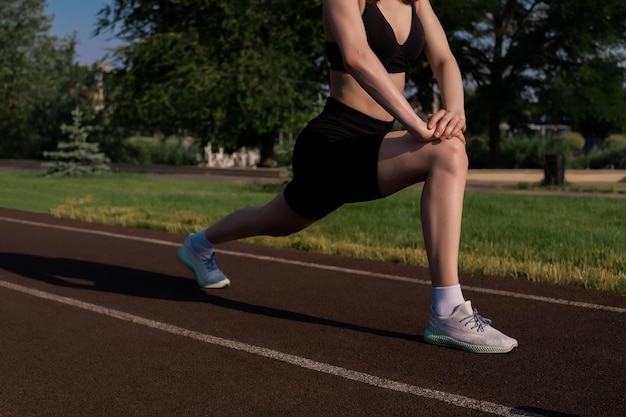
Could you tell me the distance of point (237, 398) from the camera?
11.0ft

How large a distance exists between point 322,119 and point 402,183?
588mm

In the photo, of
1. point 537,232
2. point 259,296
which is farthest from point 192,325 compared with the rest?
point 537,232

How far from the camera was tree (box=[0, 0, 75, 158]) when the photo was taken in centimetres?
4441

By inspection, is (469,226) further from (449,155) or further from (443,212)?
(449,155)

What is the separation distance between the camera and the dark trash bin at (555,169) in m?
19.8

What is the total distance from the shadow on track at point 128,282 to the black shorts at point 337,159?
0.85 metres

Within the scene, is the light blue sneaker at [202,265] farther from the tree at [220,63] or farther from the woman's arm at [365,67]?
the tree at [220,63]

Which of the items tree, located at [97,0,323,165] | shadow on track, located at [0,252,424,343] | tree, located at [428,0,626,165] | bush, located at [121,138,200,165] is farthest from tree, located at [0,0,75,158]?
shadow on track, located at [0,252,424,343]

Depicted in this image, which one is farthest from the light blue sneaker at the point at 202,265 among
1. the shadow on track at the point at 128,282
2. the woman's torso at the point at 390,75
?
the woman's torso at the point at 390,75

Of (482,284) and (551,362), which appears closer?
(551,362)

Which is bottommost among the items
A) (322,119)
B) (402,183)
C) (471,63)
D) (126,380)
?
(126,380)

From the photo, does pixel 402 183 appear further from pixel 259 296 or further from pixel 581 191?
pixel 581 191

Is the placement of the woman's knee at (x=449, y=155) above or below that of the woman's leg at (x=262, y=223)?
above

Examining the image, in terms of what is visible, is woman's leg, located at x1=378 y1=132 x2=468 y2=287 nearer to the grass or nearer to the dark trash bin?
the grass
